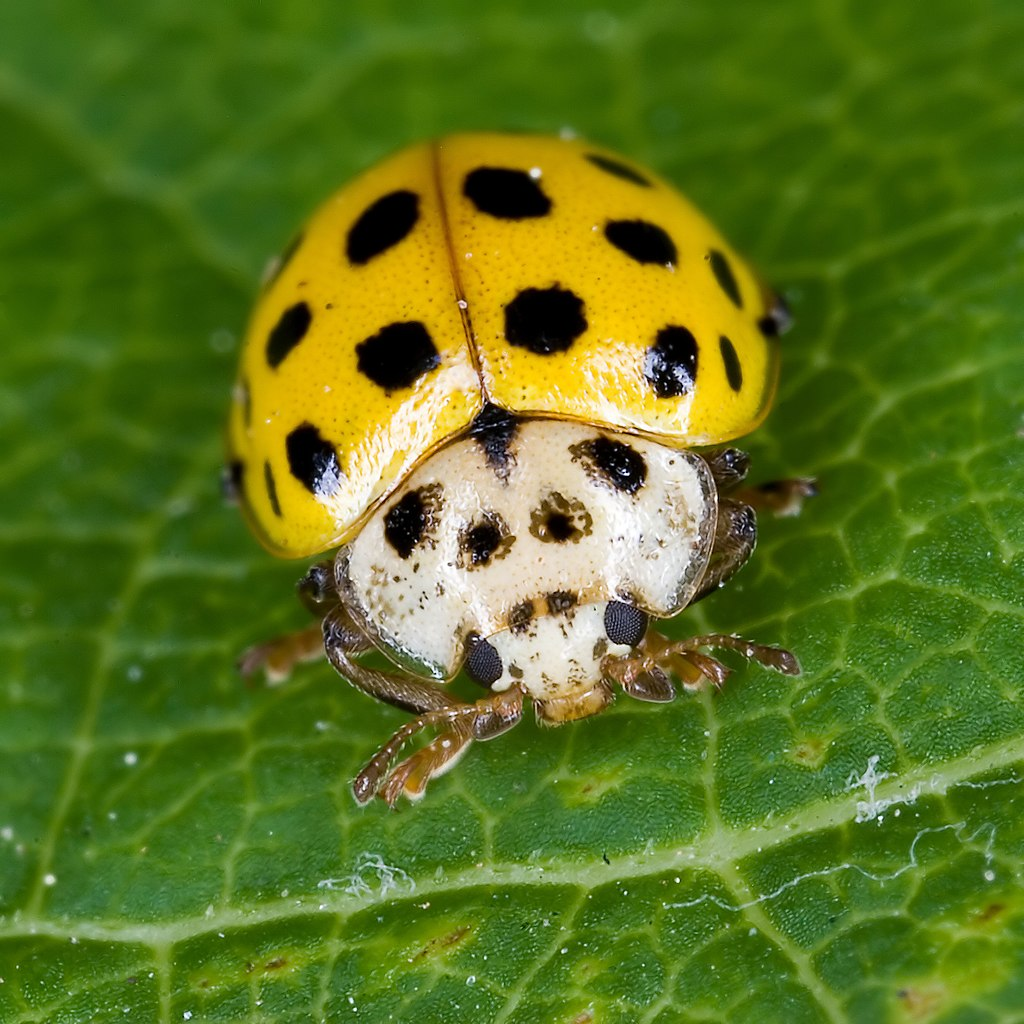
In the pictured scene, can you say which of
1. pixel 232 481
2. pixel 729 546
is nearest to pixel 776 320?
pixel 729 546

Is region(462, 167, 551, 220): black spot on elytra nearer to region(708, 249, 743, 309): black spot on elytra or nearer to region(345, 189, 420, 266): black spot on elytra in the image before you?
region(345, 189, 420, 266): black spot on elytra

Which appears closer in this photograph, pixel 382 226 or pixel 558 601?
pixel 558 601

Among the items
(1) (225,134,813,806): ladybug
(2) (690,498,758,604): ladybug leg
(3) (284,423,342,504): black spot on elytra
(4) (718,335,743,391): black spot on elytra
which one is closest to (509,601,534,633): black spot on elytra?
(1) (225,134,813,806): ladybug

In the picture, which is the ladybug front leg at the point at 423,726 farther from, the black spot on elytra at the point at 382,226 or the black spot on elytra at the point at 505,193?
the black spot on elytra at the point at 505,193

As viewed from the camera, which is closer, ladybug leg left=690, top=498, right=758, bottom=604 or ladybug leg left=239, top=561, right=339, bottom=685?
ladybug leg left=690, top=498, right=758, bottom=604

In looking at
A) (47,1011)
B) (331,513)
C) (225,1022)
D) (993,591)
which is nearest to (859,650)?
(993,591)

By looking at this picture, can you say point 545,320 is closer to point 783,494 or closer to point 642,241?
point 642,241
